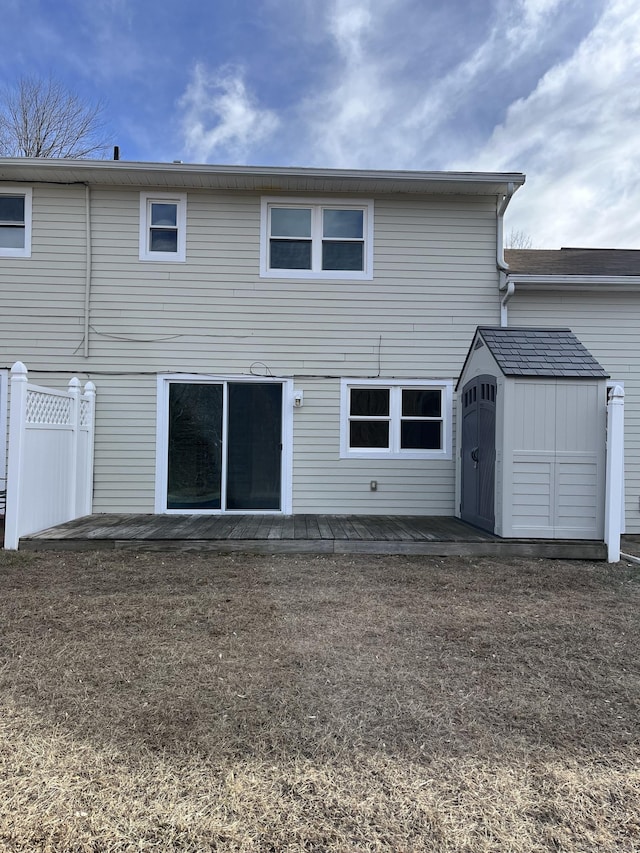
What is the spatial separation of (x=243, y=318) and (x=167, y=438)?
81.6 inches

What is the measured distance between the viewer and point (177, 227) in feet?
24.3

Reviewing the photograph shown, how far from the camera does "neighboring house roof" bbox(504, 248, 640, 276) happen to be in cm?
785

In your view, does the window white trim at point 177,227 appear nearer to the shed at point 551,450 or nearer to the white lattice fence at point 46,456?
the white lattice fence at point 46,456

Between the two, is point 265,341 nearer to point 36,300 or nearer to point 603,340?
point 36,300

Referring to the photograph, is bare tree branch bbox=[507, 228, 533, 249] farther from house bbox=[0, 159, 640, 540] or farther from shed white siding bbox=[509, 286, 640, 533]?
house bbox=[0, 159, 640, 540]

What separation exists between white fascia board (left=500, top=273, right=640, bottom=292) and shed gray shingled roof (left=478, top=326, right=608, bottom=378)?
1321 millimetres

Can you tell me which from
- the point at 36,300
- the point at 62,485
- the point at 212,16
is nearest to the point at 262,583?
the point at 62,485

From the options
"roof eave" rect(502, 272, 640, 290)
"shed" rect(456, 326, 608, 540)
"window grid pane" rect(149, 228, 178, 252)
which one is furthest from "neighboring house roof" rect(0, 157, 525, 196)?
"shed" rect(456, 326, 608, 540)

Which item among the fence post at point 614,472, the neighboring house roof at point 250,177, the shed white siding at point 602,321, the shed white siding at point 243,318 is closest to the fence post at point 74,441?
the shed white siding at point 243,318

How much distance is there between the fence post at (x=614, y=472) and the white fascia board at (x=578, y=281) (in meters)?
2.38

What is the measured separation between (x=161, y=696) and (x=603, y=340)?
7.55 meters

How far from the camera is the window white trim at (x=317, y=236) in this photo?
24.4ft

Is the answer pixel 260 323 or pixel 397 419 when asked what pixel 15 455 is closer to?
pixel 260 323

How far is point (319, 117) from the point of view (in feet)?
38.7
